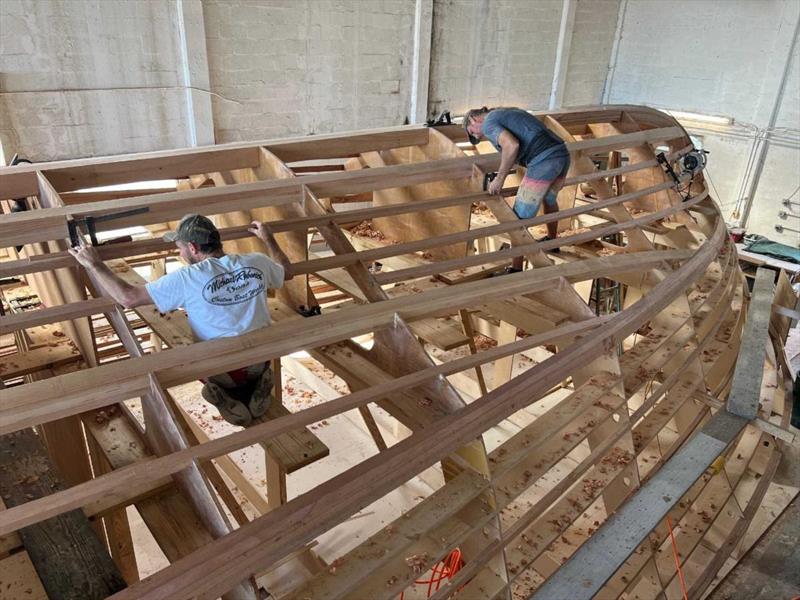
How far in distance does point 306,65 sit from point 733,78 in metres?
7.62

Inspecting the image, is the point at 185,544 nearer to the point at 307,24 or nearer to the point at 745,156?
the point at 307,24

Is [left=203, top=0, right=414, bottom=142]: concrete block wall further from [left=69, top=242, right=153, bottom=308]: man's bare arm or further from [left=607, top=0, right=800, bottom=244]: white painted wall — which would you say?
[left=69, top=242, right=153, bottom=308]: man's bare arm

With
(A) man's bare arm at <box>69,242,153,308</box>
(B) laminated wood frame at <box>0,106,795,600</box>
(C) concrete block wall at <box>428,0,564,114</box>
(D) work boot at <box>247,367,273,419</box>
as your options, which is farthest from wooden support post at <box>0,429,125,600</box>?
(C) concrete block wall at <box>428,0,564,114</box>

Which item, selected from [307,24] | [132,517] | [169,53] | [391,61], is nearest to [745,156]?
[391,61]

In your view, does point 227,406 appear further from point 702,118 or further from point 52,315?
point 702,118

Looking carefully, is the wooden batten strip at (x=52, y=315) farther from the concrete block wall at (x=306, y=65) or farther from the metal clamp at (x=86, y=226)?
the concrete block wall at (x=306, y=65)

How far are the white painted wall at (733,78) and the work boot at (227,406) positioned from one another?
10.8 metres

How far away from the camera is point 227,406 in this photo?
2.69 meters

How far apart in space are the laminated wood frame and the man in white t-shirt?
14 cm

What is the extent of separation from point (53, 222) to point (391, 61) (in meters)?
7.26

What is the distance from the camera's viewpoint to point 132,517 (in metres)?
5.50

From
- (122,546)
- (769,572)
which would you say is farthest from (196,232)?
(769,572)

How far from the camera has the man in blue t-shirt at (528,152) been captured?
13.3 ft

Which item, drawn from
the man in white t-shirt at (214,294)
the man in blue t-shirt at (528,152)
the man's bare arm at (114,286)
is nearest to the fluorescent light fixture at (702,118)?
the man in blue t-shirt at (528,152)
